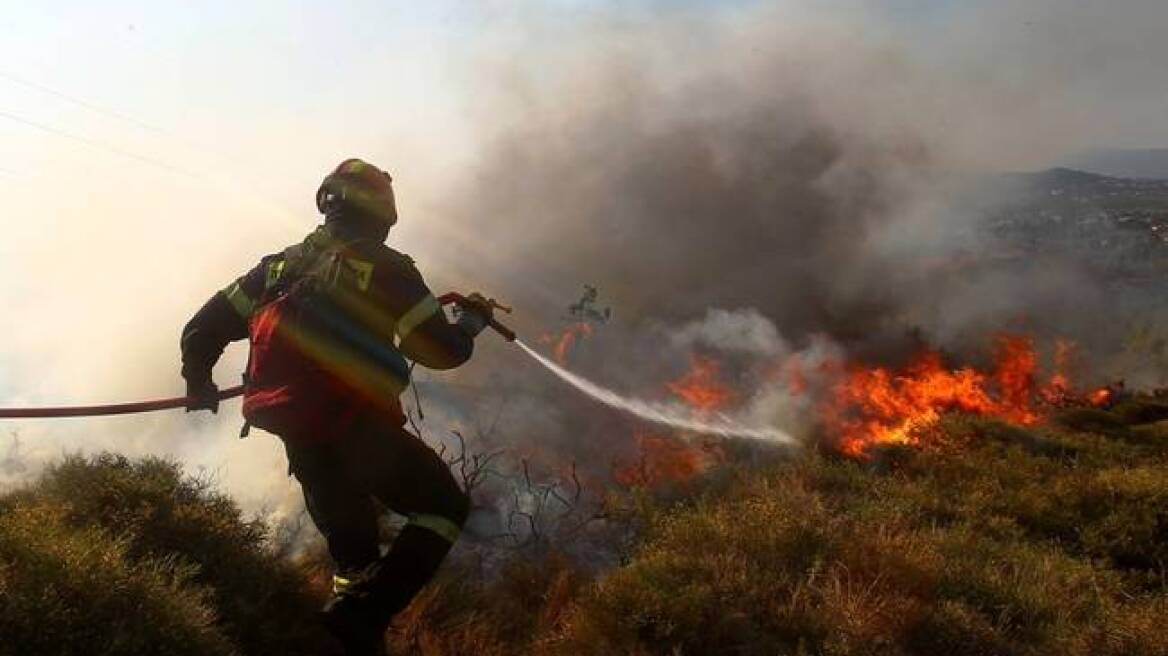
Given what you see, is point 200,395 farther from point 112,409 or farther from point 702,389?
point 702,389

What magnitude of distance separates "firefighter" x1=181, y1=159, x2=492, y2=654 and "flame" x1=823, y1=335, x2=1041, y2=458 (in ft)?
28.7

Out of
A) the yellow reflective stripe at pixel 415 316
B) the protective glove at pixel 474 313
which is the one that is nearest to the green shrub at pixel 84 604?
the yellow reflective stripe at pixel 415 316

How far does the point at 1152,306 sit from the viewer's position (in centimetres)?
2342

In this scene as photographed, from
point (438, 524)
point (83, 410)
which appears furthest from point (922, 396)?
point (83, 410)

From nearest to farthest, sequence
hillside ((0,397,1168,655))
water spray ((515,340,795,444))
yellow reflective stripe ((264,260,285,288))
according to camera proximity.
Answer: hillside ((0,397,1168,655))
yellow reflective stripe ((264,260,285,288))
water spray ((515,340,795,444))

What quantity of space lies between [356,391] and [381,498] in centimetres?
46

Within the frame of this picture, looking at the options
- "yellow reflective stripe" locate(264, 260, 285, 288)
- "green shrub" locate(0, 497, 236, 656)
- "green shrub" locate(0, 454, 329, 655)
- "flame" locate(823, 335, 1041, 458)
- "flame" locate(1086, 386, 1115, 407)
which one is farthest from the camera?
"flame" locate(1086, 386, 1115, 407)

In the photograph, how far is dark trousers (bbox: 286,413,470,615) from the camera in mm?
3178

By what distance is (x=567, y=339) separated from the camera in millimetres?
14227

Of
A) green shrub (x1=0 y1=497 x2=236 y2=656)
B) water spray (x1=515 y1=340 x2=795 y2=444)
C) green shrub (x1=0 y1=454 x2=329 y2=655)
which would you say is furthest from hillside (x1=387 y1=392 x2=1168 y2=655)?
water spray (x1=515 y1=340 x2=795 y2=444)

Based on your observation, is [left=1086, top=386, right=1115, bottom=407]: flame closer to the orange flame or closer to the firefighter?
the orange flame

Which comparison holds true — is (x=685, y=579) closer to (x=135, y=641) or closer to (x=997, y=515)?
(x=135, y=641)

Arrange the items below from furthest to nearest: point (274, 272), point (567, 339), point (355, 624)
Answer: point (567, 339) < point (274, 272) < point (355, 624)

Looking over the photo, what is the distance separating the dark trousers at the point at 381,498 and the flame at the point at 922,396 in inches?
344
